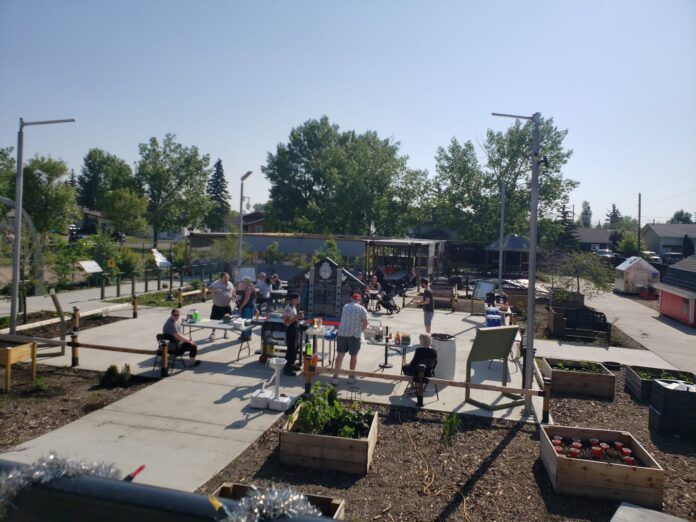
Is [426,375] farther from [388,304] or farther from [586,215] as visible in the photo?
[586,215]

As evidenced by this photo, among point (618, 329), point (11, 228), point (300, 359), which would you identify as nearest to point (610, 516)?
point (300, 359)

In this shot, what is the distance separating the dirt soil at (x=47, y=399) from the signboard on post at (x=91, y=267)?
12.8 meters

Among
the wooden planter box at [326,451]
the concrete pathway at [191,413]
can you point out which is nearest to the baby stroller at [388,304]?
the concrete pathway at [191,413]

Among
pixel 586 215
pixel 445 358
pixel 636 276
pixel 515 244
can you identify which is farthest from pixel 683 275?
pixel 586 215

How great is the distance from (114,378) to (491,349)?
7226 millimetres

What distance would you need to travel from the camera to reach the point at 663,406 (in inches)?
314

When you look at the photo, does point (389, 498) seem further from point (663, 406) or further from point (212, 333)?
point (212, 333)

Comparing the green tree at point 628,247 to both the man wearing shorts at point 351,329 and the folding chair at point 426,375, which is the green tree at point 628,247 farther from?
the man wearing shorts at point 351,329

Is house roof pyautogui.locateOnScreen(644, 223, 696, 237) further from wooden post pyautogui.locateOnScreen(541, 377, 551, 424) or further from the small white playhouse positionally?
wooden post pyautogui.locateOnScreen(541, 377, 551, 424)

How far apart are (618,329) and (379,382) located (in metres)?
11.8

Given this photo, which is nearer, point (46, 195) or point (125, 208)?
point (46, 195)

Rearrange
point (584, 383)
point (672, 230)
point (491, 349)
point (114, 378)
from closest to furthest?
point (114, 378), point (491, 349), point (584, 383), point (672, 230)

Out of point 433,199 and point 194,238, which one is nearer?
point 194,238

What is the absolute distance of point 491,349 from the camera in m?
9.70
